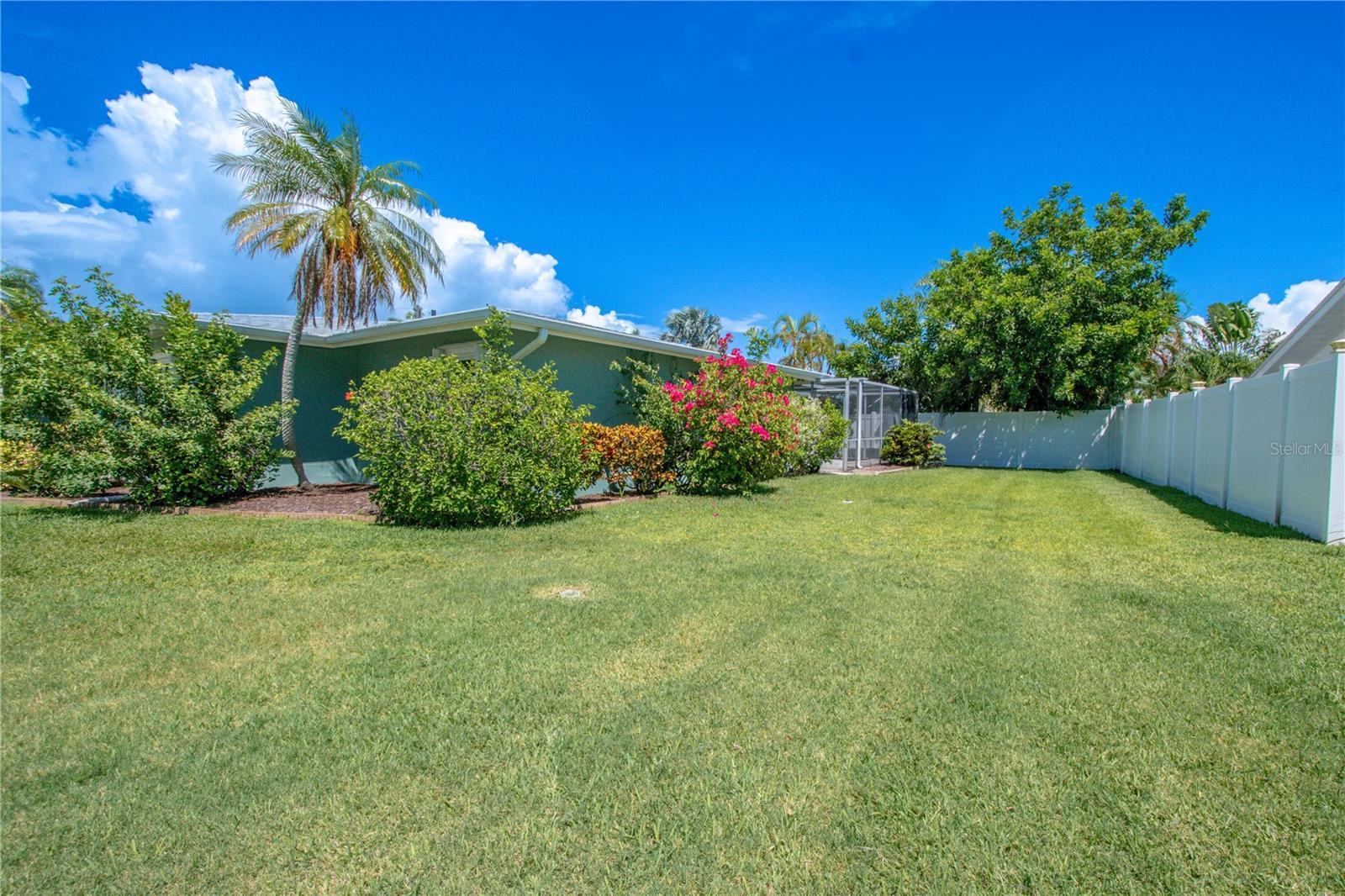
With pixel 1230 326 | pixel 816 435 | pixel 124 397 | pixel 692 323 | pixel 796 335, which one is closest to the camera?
pixel 124 397

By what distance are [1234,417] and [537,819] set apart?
11033 mm

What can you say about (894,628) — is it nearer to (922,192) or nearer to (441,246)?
(441,246)

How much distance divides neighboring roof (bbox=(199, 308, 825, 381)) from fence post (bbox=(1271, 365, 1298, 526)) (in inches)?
341

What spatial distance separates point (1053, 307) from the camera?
16812 millimetres

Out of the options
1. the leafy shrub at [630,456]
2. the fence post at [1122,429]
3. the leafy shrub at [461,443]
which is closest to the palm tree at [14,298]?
the leafy shrub at [461,443]

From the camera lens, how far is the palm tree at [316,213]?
11.3 m

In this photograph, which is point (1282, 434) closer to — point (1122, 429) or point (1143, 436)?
point (1143, 436)

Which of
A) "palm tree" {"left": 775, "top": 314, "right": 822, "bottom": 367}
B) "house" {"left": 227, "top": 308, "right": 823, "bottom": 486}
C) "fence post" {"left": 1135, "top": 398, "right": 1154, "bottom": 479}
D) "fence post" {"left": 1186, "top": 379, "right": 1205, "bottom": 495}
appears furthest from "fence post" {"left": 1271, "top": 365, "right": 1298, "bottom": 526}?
"palm tree" {"left": 775, "top": 314, "right": 822, "bottom": 367}

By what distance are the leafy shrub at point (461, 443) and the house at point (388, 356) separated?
2.24 meters

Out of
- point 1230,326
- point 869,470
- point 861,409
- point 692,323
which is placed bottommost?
point 869,470

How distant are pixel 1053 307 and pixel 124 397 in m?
19.9

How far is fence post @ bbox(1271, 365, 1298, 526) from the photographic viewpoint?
7258 millimetres

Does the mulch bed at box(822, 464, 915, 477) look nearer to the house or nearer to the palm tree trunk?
the house

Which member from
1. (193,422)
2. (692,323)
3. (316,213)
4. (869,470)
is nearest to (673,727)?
(193,422)
